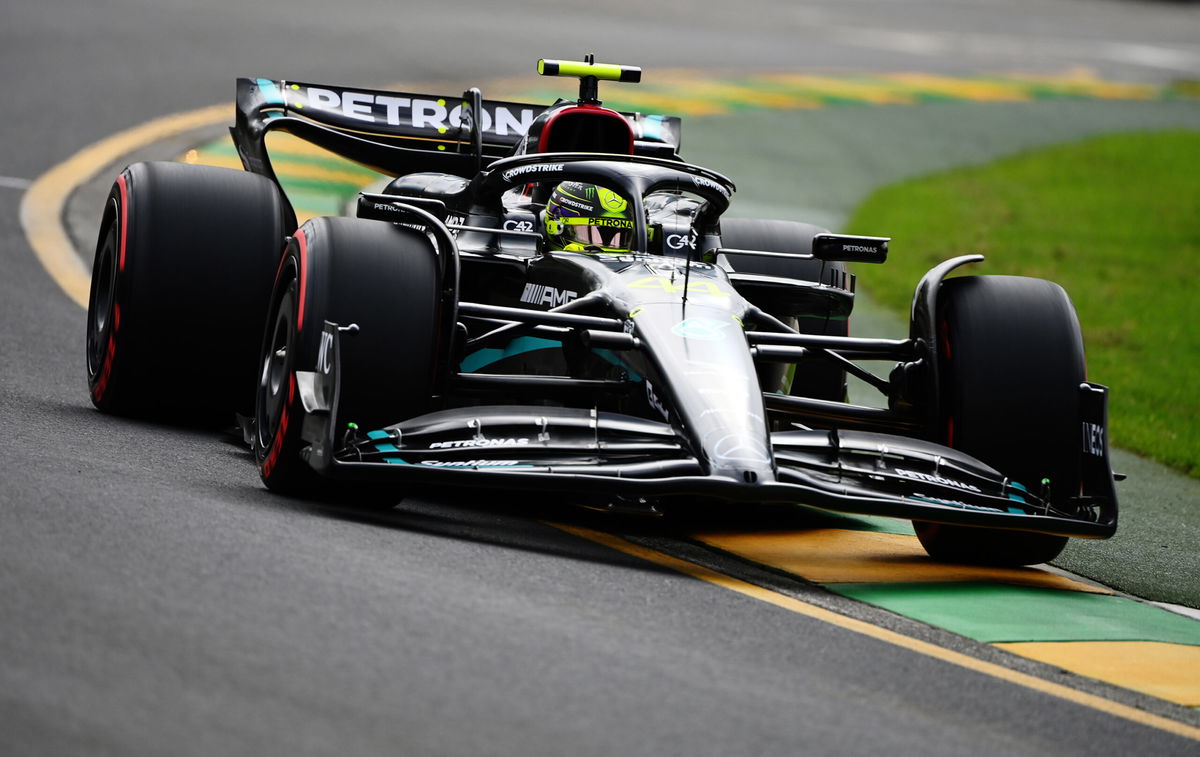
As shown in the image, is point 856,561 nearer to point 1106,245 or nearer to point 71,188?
point 71,188

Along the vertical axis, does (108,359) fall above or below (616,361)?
below

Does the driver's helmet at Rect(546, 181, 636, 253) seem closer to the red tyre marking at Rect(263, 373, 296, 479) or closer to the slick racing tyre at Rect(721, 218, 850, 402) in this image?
the slick racing tyre at Rect(721, 218, 850, 402)

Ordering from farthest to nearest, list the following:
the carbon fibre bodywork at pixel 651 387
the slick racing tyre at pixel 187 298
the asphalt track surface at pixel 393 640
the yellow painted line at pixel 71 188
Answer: the yellow painted line at pixel 71 188 → the slick racing tyre at pixel 187 298 → the carbon fibre bodywork at pixel 651 387 → the asphalt track surface at pixel 393 640

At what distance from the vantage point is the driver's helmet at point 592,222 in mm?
7789

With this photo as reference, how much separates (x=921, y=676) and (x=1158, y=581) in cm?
237

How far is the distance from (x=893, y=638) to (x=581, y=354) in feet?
6.67

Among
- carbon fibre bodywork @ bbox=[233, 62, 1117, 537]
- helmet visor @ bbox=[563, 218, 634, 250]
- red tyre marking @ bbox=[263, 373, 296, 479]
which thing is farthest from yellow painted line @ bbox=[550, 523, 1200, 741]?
helmet visor @ bbox=[563, 218, 634, 250]

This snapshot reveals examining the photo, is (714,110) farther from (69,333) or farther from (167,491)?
(167,491)

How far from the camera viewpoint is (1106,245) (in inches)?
733

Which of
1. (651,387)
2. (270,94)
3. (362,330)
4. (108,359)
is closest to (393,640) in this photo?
(362,330)

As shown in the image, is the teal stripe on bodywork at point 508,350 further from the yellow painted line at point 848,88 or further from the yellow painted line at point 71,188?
the yellow painted line at point 848,88

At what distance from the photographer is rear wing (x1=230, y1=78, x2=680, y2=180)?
9469 mm

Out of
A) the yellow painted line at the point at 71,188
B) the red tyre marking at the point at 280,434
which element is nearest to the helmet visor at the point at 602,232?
the red tyre marking at the point at 280,434

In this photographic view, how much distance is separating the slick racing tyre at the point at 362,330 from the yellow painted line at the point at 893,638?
84cm
